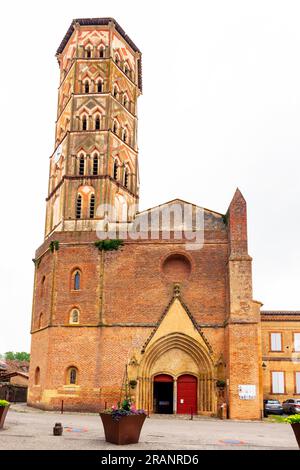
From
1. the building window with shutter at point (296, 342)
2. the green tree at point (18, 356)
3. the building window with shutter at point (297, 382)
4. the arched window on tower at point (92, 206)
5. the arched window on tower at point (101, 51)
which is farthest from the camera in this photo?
the green tree at point (18, 356)

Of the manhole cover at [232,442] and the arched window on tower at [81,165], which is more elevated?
the arched window on tower at [81,165]

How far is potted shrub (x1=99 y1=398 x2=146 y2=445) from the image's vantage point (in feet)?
46.6

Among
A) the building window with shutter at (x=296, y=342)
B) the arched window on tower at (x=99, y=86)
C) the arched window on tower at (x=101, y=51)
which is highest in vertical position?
the arched window on tower at (x=101, y=51)

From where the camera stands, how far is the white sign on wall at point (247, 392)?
91.7 feet

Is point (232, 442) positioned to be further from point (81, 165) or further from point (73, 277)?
point (81, 165)

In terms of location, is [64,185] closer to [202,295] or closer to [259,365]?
[202,295]

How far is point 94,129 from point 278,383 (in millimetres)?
24596

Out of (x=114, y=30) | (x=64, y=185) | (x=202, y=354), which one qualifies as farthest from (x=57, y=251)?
(x=114, y=30)

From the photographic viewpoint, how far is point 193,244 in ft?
106

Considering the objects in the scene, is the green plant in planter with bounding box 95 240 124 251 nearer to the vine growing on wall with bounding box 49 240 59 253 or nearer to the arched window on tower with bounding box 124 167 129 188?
the vine growing on wall with bounding box 49 240 59 253

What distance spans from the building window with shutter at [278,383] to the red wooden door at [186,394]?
1269 centimetres

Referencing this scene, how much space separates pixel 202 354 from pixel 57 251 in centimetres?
1138

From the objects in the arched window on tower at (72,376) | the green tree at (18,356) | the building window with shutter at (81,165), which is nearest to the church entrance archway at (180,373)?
the arched window on tower at (72,376)

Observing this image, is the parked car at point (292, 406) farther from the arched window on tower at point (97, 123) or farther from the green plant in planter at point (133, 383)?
the arched window on tower at point (97, 123)
